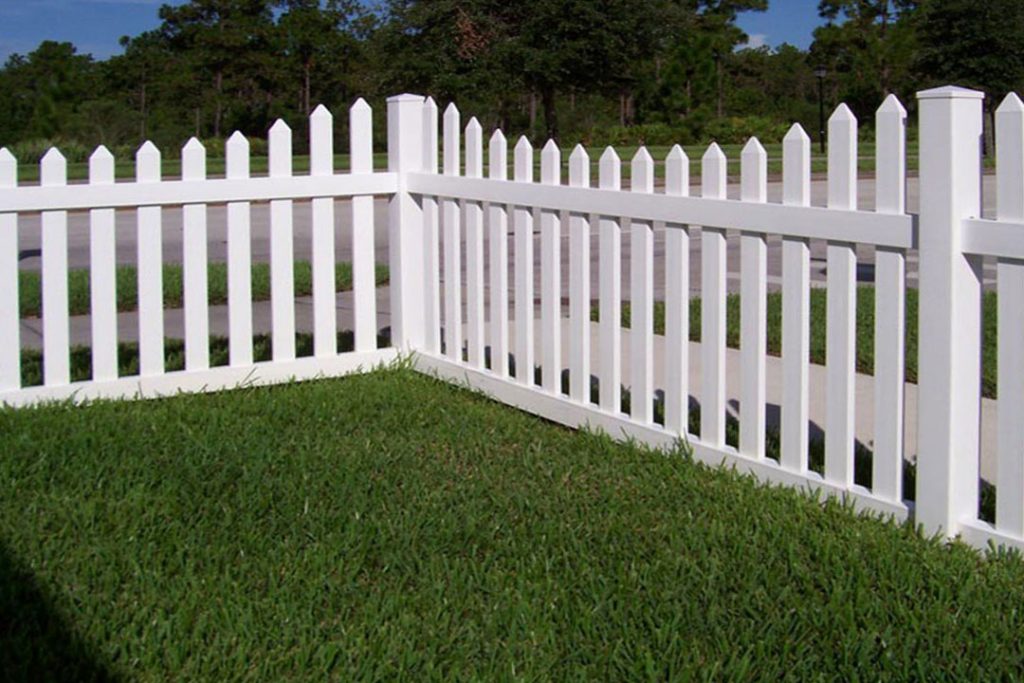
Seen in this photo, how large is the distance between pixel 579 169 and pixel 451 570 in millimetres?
2216

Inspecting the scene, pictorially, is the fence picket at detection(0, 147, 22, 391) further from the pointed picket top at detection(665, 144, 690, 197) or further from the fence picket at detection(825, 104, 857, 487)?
the fence picket at detection(825, 104, 857, 487)

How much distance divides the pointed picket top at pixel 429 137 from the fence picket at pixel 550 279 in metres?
1.14

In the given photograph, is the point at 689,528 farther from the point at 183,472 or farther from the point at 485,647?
the point at 183,472

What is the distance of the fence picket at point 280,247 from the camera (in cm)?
665

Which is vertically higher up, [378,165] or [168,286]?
[378,165]

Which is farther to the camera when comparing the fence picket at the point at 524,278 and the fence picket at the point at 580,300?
the fence picket at the point at 524,278

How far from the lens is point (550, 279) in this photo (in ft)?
19.6

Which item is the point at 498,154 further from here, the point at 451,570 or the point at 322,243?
the point at 451,570

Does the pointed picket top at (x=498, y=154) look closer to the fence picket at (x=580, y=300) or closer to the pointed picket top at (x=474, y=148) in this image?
the pointed picket top at (x=474, y=148)

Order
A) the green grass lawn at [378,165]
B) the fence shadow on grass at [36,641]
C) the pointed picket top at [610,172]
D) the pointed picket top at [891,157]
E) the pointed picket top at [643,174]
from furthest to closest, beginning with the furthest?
the green grass lawn at [378,165] < the pointed picket top at [610,172] < the pointed picket top at [643,174] < the pointed picket top at [891,157] < the fence shadow on grass at [36,641]

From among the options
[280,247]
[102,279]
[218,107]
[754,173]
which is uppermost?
[218,107]

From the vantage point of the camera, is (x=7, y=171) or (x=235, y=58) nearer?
(x=7, y=171)

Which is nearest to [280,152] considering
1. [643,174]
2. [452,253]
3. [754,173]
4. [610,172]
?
[452,253]

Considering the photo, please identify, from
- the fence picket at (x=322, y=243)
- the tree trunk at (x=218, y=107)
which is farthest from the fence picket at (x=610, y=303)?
the tree trunk at (x=218, y=107)
